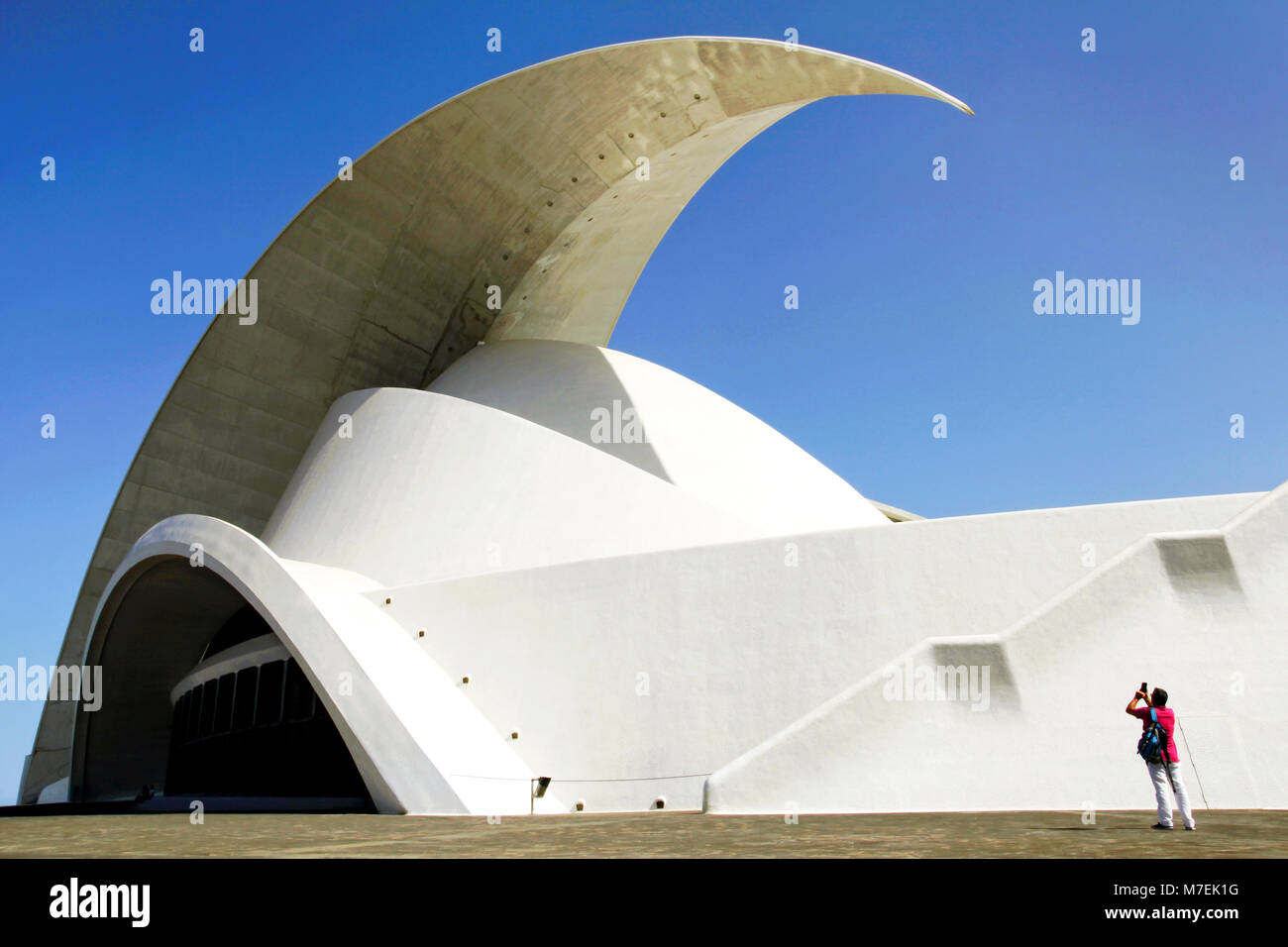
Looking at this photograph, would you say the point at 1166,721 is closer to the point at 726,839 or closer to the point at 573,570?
the point at 726,839

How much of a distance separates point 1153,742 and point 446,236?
14380mm

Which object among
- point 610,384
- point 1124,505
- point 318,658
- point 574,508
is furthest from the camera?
point 610,384

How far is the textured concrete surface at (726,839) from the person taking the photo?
4.15 metres

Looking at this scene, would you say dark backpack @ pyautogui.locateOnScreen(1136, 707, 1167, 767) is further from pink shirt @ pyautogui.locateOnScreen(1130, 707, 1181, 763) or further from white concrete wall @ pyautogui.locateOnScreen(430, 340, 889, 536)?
white concrete wall @ pyautogui.locateOnScreen(430, 340, 889, 536)

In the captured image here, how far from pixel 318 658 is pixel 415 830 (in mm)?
4189

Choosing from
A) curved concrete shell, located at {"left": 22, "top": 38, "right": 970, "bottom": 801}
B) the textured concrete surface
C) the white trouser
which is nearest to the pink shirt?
the white trouser

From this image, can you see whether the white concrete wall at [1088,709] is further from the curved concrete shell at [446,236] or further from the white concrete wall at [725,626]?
the curved concrete shell at [446,236]

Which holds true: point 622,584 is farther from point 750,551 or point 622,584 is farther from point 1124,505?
point 1124,505

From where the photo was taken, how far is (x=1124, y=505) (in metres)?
9.84

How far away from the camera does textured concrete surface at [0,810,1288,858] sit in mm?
4148

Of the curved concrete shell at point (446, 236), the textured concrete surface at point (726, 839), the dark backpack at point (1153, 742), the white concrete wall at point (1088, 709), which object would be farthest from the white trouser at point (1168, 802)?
the curved concrete shell at point (446, 236)

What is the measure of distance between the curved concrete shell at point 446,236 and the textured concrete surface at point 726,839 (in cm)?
1106

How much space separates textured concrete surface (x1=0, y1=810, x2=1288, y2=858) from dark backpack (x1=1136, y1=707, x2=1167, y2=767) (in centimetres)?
39
